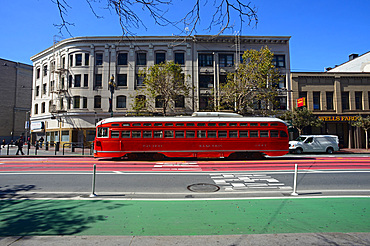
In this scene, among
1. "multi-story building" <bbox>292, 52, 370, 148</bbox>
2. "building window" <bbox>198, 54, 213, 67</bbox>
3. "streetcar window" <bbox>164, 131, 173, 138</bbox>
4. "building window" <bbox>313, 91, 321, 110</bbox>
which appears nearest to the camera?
"streetcar window" <bbox>164, 131, 173, 138</bbox>

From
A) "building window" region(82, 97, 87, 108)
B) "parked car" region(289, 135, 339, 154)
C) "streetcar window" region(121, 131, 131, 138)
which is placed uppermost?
"building window" region(82, 97, 87, 108)

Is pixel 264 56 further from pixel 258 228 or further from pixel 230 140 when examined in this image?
pixel 258 228

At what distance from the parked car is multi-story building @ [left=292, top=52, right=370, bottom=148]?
7.31m

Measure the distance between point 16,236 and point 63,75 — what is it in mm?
32369

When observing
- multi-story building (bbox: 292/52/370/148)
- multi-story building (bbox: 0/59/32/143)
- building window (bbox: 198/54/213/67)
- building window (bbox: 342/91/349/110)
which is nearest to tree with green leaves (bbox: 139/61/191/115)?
building window (bbox: 198/54/213/67)

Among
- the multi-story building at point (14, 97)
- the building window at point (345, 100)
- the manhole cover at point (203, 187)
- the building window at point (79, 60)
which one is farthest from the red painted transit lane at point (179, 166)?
the multi-story building at point (14, 97)

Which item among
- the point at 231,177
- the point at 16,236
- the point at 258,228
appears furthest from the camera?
the point at 231,177

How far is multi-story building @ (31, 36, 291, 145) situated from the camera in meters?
29.5

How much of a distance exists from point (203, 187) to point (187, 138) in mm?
8198

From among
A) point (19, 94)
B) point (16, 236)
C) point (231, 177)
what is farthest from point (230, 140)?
point (19, 94)

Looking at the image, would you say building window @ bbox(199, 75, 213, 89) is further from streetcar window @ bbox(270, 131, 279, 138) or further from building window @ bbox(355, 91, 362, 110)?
building window @ bbox(355, 91, 362, 110)

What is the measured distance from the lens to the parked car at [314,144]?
21.5 meters

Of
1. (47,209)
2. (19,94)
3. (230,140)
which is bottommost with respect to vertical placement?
(47,209)

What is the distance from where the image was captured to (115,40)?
30.3 m
